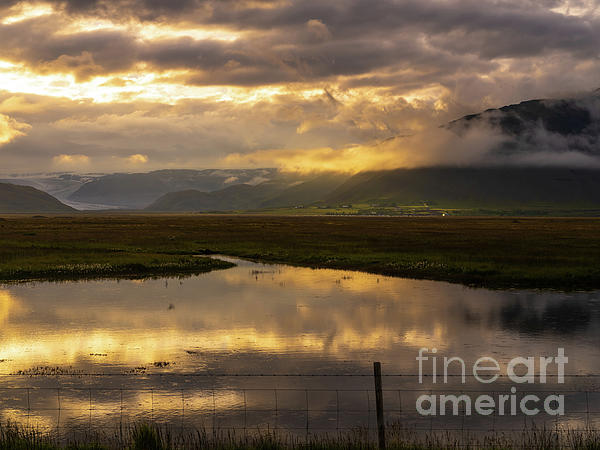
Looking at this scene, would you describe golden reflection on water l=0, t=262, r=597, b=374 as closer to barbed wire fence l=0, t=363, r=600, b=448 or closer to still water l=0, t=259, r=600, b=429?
still water l=0, t=259, r=600, b=429

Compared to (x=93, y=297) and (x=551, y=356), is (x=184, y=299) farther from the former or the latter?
(x=551, y=356)

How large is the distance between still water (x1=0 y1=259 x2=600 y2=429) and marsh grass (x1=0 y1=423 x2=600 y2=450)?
1.02 metres

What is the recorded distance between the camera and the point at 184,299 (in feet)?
137

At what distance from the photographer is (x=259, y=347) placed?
27516 millimetres

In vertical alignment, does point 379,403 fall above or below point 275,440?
above

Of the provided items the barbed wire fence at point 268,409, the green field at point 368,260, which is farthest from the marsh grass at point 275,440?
the green field at point 368,260

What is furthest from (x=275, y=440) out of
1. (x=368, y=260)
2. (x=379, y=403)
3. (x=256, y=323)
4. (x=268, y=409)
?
(x=368, y=260)

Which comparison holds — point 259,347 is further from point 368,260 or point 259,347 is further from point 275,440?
point 368,260

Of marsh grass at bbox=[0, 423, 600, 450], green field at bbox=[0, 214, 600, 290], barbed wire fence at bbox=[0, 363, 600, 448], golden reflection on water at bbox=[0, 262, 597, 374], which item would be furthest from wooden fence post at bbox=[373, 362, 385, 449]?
green field at bbox=[0, 214, 600, 290]

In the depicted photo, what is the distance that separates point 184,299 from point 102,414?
2324cm

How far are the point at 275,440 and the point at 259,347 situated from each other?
39.4 ft

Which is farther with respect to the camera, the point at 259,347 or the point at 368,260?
the point at 368,260

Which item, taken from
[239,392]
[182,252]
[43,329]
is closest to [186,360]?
[239,392]

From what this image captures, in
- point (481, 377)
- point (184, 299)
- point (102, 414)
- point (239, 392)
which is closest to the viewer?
point (102, 414)
